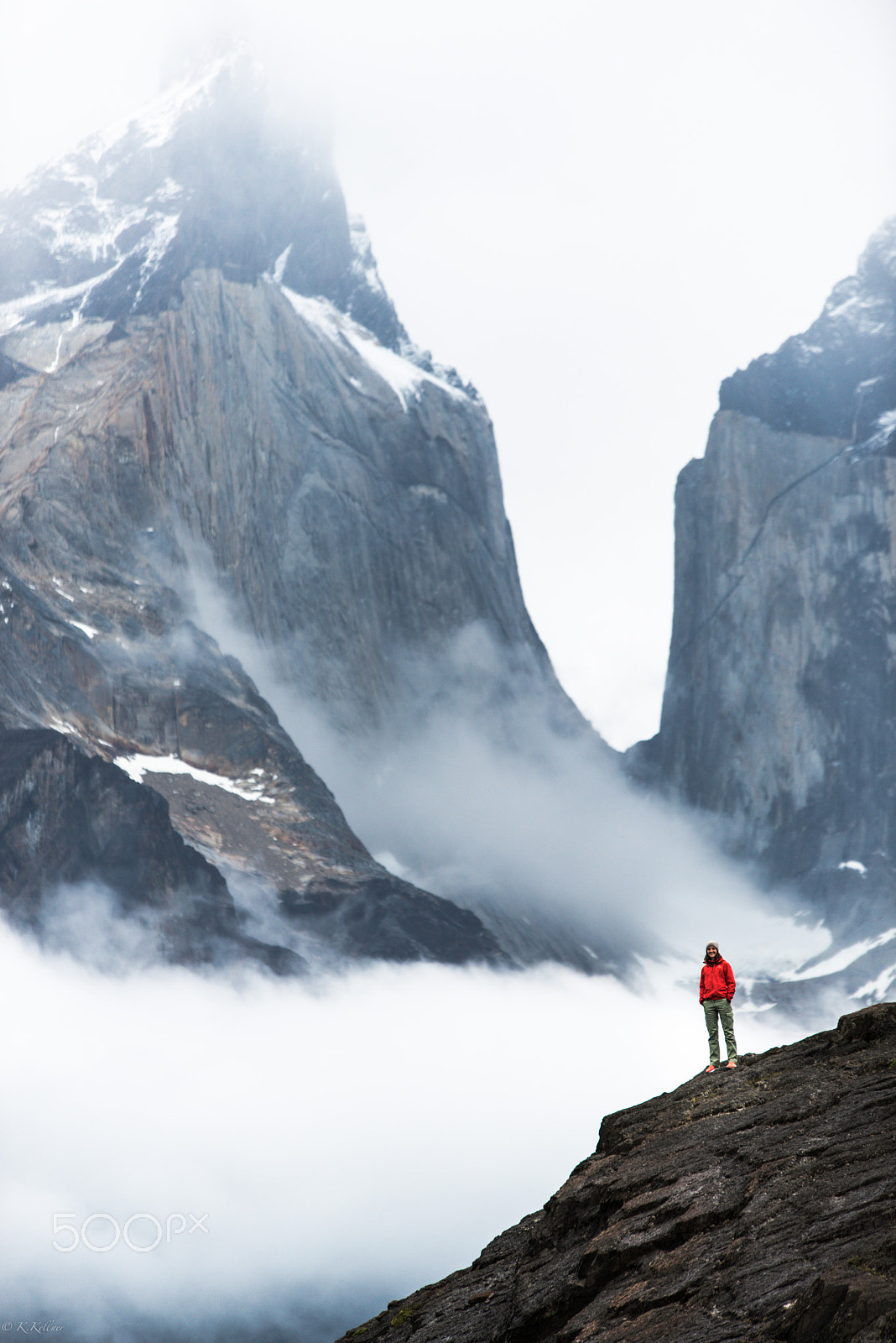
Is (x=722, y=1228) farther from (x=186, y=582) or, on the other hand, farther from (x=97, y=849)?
(x=186, y=582)

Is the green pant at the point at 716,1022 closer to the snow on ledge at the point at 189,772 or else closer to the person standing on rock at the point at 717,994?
the person standing on rock at the point at 717,994

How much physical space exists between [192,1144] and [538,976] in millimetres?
55384

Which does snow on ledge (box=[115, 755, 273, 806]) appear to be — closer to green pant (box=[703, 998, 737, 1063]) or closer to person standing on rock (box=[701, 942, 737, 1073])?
green pant (box=[703, 998, 737, 1063])

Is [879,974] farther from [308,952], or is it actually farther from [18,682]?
[18,682]

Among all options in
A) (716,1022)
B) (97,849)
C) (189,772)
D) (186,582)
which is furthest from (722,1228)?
(186,582)

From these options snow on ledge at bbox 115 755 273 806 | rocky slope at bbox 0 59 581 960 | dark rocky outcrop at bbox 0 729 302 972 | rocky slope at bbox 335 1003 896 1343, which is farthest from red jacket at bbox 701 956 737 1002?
snow on ledge at bbox 115 755 273 806

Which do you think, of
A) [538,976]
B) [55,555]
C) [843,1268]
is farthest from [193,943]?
[843,1268]

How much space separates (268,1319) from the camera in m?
129

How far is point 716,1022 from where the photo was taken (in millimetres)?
27031

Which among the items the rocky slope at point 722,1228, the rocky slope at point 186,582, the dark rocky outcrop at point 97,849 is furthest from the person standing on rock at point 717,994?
the rocky slope at point 186,582

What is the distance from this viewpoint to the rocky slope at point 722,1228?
15273 mm

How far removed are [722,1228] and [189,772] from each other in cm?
13326

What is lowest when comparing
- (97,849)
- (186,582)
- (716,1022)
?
(716,1022)

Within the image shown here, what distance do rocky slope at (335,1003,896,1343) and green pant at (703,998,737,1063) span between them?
92 centimetres
